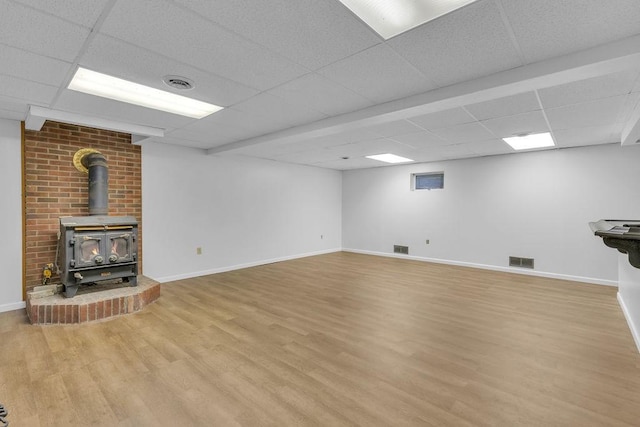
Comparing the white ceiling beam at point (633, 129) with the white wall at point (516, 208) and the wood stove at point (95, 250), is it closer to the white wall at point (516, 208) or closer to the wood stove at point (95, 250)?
the white wall at point (516, 208)

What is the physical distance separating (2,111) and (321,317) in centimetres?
406

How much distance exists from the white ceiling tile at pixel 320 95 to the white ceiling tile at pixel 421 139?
138cm

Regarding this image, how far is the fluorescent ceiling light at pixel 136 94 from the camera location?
2.48 meters

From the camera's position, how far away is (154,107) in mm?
3117

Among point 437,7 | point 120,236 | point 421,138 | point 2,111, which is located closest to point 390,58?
point 437,7

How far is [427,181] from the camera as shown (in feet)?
22.1

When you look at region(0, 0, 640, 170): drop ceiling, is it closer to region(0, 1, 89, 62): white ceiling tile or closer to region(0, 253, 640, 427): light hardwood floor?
region(0, 1, 89, 62): white ceiling tile

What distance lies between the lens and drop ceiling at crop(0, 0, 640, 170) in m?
1.60

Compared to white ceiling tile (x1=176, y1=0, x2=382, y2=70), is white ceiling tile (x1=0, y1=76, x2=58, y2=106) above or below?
below

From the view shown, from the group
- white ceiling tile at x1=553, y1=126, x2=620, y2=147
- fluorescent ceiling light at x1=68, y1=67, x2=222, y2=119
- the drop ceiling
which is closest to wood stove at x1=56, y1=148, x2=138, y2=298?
the drop ceiling

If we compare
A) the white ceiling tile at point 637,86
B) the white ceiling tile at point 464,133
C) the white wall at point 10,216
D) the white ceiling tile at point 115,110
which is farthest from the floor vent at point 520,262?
the white wall at point 10,216

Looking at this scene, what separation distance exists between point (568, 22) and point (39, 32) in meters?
3.04

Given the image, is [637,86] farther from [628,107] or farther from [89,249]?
[89,249]

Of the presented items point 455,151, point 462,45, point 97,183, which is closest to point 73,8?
point 462,45
